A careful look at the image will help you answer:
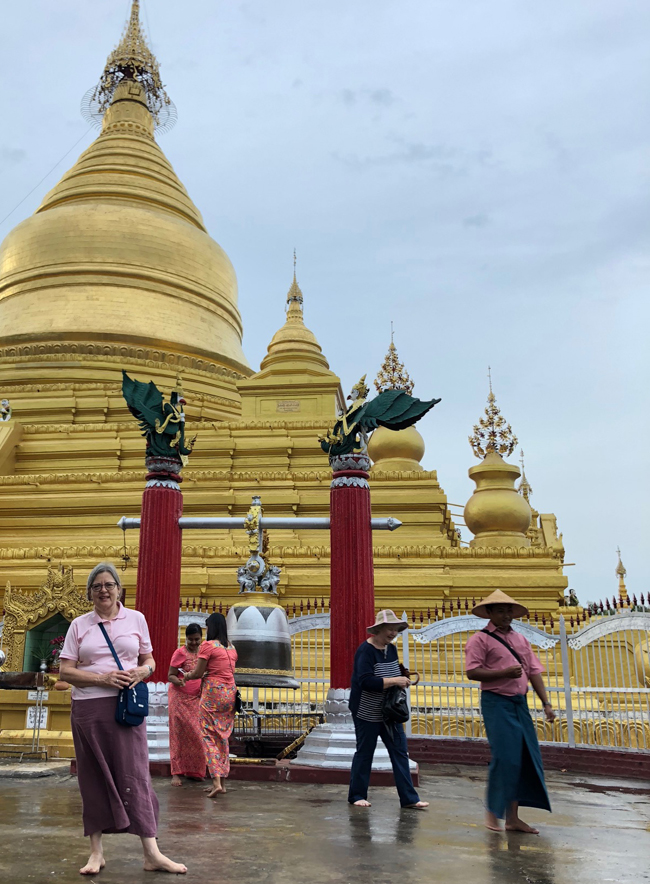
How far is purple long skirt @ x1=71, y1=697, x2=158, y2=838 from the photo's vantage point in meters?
4.02

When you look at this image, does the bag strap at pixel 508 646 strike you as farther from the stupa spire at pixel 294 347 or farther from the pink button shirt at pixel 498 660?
the stupa spire at pixel 294 347

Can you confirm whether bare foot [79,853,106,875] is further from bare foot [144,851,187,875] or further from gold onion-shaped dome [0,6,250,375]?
gold onion-shaped dome [0,6,250,375]

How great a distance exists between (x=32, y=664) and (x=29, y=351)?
46.3ft

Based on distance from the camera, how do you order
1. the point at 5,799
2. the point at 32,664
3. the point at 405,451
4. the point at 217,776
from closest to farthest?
the point at 5,799
the point at 217,776
the point at 32,664
the point at 405,451

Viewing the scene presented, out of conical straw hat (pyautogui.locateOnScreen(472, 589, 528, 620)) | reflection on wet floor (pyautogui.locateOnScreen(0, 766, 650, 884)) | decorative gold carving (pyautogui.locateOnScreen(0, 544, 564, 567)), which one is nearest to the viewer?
reflection on wet floor (pyautogui.locateOnScreen(0, 766, 650, 884))

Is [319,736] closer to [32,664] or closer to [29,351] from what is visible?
A: [32,664]

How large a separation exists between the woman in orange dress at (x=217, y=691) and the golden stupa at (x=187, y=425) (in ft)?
16.2

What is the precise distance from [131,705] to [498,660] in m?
2.35

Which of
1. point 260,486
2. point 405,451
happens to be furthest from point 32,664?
point 405,451

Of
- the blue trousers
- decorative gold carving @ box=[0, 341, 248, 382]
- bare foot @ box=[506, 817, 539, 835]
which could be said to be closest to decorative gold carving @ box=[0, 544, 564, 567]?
decorative gold carving @ box=[0, 341, 248, 382]

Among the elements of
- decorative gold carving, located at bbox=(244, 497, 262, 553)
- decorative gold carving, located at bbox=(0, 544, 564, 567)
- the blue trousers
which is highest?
decorative gold carving, located at bbox=(0, 544, 564, 567)

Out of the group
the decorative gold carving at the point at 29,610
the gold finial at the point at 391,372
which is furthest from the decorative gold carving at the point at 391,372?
the decorative gold carving at the point at 29,610

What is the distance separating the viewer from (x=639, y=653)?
36.7ft

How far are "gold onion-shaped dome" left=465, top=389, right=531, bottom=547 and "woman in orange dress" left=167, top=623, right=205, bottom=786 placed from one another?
12942 mm
